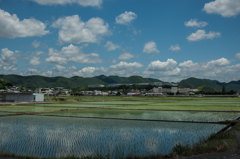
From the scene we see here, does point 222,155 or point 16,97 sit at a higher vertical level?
point 222,155

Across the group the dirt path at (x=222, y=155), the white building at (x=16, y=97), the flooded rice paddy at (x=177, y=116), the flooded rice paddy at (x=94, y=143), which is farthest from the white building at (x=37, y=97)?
the dirt path at (x=222, y=155)

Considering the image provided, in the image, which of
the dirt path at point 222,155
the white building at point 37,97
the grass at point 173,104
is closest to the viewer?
the dirt path at point 222,155

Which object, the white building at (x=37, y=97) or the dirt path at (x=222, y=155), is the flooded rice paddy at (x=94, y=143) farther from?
the white building at (x=37, y=97)

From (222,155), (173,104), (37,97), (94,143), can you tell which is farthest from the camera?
(37,97)

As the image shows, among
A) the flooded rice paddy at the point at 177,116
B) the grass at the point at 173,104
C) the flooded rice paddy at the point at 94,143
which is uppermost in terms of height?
the flooded rice paddy at the point at 94,143

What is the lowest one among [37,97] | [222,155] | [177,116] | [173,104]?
[173,104]

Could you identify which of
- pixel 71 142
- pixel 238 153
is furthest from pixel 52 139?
pixel 238 153

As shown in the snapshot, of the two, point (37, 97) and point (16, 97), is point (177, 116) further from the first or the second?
point (16, 97)

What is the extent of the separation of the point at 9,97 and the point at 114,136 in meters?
58.3

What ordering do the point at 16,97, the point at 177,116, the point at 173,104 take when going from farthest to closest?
the point at 16,97
the point at 173,104
the point at 177,116

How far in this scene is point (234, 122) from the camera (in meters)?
18.0

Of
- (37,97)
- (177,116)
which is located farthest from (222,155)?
(37,97)

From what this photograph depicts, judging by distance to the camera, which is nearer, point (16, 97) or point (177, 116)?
point (177, 116)

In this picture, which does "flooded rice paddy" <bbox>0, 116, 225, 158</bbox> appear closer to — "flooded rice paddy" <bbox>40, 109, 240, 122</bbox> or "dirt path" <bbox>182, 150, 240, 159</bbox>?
"dirt path" <bbox>182, 150, 240, 159</bbox>
